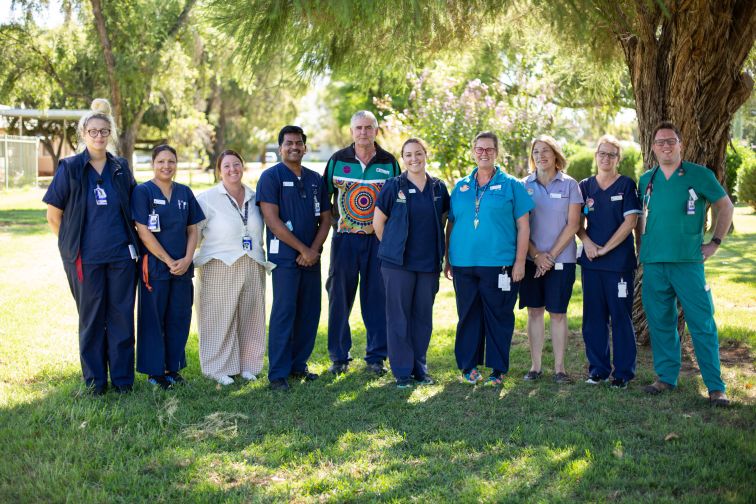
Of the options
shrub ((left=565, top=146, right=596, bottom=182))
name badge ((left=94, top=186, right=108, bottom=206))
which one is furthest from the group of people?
shrub ((left=565, top=146, right=596, bottom=182))

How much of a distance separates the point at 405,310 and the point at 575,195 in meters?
1.59

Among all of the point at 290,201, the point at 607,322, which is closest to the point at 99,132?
the point at 290,201

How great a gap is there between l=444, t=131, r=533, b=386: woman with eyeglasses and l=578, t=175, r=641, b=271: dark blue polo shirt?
0.54 m

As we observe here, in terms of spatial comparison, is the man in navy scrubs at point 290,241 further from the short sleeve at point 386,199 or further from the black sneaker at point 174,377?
the black sneaker at point 174,377

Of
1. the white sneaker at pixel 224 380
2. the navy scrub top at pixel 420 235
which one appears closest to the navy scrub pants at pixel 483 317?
the navy scrub top at pixel 420 235

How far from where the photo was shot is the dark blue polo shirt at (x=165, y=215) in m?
6.00

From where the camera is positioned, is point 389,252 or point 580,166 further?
point 580,166

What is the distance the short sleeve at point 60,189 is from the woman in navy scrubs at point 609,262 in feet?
12.7

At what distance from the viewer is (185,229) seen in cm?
622

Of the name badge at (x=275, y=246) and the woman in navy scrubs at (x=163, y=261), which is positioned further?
the name badge at (x=275, y=246)

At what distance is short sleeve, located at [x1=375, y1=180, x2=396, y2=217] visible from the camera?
248 inches

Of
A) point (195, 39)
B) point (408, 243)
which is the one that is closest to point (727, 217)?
point (408, 243)

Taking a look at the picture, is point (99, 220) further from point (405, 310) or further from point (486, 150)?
point (486, 150)

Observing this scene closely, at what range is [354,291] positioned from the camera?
22.6 feet
